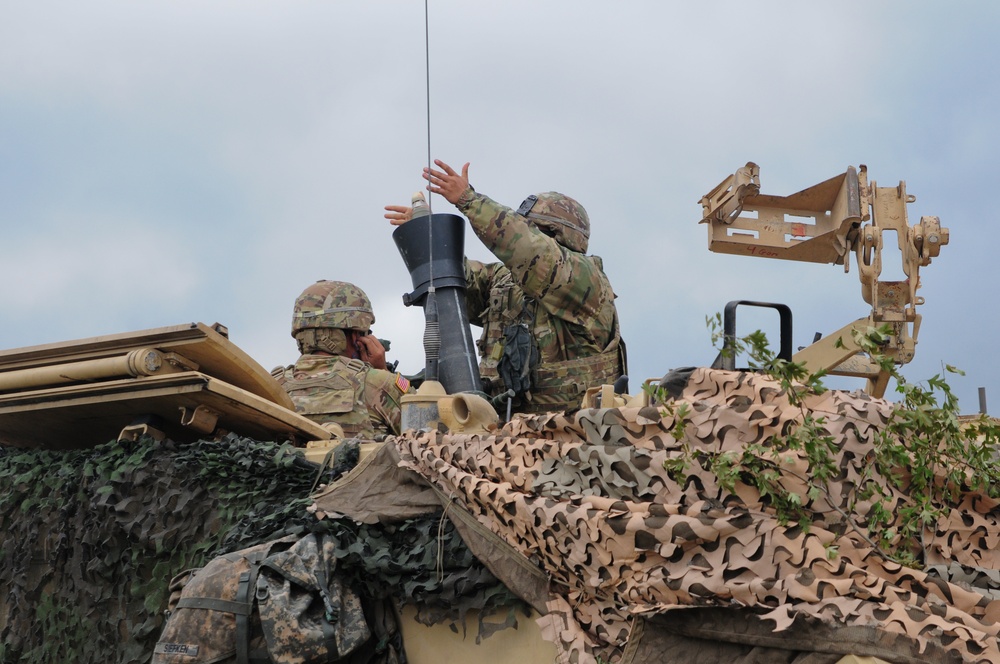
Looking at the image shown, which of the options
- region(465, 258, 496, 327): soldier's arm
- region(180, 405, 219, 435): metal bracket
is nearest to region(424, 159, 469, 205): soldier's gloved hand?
region(465, 258, 496, 327): soldier's arm

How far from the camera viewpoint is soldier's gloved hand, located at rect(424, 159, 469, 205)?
5.98m

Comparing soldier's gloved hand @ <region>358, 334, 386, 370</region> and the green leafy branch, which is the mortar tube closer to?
soldier's gloved hand @ <region>358, 334, 386, 370</region>

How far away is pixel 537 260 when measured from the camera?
588 centimetres

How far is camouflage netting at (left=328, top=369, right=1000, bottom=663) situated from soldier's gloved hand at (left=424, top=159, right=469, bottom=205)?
2299 millimetres

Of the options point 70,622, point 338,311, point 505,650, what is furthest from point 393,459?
point 338,311

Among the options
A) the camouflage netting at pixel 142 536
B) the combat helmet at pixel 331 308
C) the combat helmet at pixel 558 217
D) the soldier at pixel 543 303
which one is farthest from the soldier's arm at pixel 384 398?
the camouflage netting at pixel 142 536

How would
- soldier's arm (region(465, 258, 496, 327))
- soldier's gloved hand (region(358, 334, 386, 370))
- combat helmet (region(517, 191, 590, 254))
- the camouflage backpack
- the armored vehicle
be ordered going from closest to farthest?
the armored vehicle → the camouflage backpack → combat helmet (region(517, 191, 590, 254)) → soldier's arm (region(465, 258, 496, 327)) → soldier's gloved hand (region(358, 334, 386, 370))

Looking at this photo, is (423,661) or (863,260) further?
(863,260)

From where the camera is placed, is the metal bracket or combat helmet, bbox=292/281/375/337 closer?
the metal bracket

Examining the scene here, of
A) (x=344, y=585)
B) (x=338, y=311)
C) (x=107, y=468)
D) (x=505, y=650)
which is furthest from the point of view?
(x=338, y=311)

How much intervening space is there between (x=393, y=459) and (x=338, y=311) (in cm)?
249

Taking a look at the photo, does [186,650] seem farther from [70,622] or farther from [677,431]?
[677,431]

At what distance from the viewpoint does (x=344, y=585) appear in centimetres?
416

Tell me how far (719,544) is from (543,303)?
3.03m
